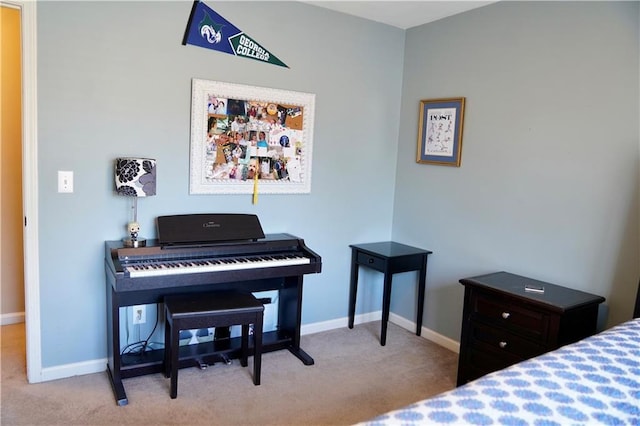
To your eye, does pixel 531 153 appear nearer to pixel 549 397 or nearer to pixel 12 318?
pixel 549 397

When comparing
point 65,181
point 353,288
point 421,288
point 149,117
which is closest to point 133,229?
point 65,181

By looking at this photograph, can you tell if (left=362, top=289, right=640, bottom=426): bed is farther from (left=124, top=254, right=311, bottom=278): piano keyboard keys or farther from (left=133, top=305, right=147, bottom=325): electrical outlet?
(left=133, top=305, right=147, bottom=325): electrical outlet

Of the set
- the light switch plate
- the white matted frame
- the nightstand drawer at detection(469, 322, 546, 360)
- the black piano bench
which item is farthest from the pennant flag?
the nightstand drawer at detection(469, 322, 546, 360)

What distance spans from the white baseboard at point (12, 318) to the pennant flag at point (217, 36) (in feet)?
7.81

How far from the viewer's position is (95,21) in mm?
2551

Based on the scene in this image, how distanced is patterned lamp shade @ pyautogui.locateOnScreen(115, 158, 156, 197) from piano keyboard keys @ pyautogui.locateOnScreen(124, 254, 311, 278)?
0.41 metres

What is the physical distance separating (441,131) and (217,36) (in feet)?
5.49

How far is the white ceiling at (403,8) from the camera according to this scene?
3125 millimetres

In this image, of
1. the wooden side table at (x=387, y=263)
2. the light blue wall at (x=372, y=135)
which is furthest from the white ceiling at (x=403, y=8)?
the wooden side table at (x=387, y=263)

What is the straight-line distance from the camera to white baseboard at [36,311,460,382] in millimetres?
2693

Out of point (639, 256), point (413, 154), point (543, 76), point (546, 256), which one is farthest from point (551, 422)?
point (413, 154)

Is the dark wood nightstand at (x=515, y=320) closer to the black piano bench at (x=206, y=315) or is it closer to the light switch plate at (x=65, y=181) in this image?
the black piano bench at (x=206, y=315)

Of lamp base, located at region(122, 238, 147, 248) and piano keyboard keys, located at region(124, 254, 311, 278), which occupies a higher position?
lamp base, located at region(122, 238, 147, 248)

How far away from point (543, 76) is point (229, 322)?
231 centimetres
